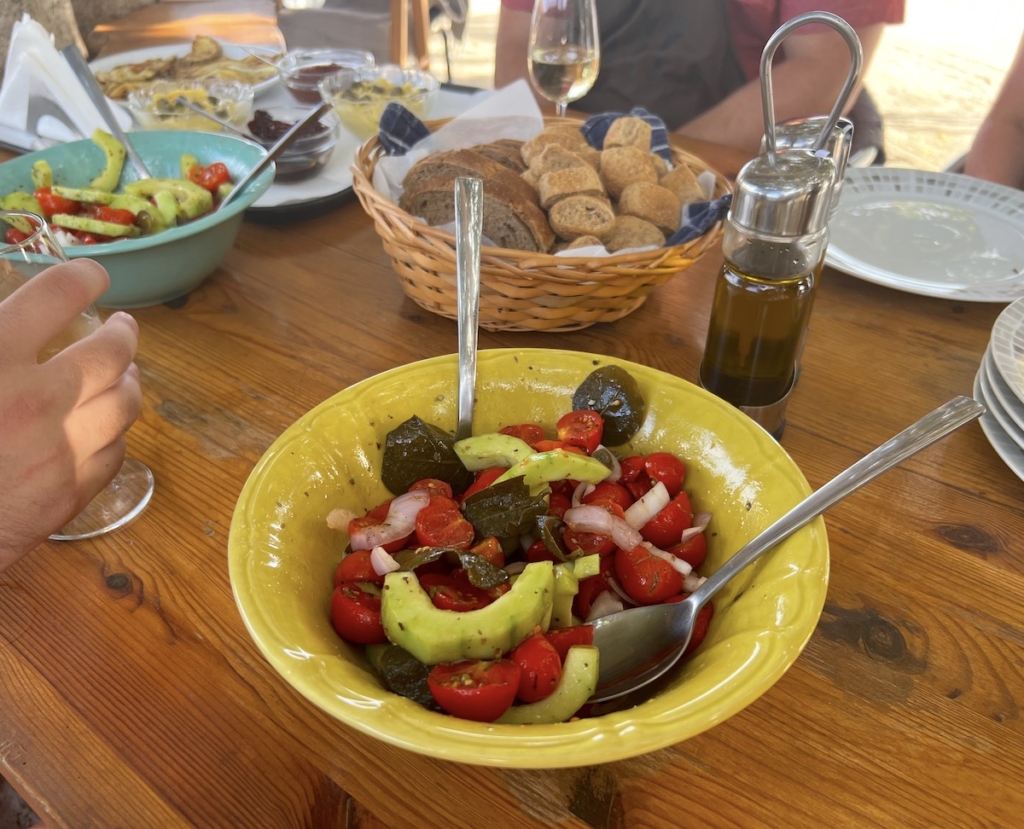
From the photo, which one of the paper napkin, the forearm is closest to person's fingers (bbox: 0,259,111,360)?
the paper napkin

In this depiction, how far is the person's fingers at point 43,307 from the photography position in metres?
0.67

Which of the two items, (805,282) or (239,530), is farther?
(805,282)

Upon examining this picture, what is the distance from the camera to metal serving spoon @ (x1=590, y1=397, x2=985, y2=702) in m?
0.60

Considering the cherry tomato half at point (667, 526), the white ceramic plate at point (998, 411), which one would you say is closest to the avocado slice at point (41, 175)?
the cherry tomato half at point (667, 526)

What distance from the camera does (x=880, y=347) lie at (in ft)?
3.51

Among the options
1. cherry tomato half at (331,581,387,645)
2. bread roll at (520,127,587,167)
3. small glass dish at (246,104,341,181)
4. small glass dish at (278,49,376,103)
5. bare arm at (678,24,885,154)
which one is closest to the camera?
cherry tomato half at (331,581,387,645)

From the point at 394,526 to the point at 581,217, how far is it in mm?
583

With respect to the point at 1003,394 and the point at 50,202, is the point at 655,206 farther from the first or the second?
the point at 50,202

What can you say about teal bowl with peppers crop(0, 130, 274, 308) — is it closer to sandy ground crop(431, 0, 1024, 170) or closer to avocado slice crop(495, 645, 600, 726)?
avocado slice crop(495, 645, 600, 726)

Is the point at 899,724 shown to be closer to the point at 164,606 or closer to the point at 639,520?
the point at 639,520

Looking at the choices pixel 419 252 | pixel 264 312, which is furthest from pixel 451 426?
pixel 264 312

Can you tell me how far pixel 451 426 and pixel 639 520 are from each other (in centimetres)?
22

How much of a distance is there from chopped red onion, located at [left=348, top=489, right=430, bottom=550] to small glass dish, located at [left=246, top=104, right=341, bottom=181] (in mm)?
896

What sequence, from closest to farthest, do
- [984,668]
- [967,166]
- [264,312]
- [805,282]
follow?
[984,668] < [805,282] < [264,312] < [967,166]
